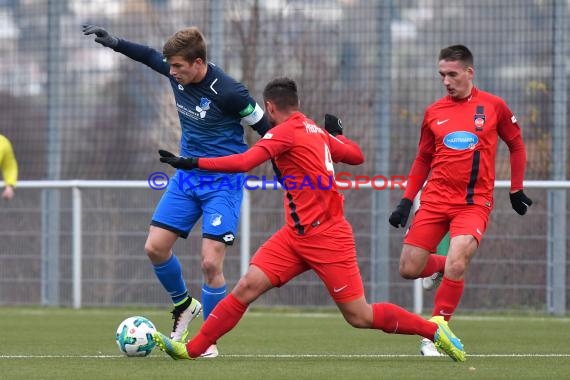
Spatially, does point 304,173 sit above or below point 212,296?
above

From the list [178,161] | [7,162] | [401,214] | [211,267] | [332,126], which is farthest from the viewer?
[7,162]

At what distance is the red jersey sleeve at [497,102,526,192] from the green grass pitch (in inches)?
49.9

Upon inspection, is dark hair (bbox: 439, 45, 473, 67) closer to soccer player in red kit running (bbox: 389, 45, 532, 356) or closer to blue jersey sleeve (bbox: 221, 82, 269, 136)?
soccer player in red kit running (bbox: 389, 45, 532, 356)

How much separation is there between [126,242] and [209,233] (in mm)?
5935

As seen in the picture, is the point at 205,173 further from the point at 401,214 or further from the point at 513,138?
the point at 513,138

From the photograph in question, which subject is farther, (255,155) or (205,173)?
(205,173)

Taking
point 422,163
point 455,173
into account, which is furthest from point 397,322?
point 422,163

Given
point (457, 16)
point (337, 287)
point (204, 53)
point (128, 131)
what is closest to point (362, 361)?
point (337, 287)

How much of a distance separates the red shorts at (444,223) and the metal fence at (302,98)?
4738 mm

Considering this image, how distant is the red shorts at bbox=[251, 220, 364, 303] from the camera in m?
7.39

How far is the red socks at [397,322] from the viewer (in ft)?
24.8

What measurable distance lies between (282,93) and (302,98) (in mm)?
7690

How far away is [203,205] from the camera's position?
28.7 feet

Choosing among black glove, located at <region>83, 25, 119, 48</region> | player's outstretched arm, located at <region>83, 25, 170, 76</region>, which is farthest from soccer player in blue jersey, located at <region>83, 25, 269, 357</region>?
black glove, located at <region>83, 25, 119, 48</region>
